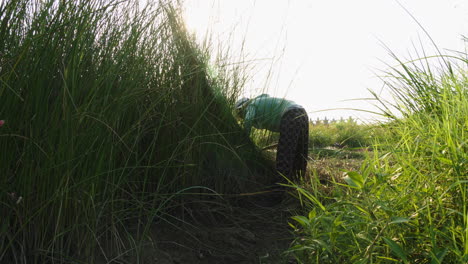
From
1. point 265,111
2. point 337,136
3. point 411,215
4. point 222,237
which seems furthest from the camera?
point 337,136

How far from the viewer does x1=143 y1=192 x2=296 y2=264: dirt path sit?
6.86ft

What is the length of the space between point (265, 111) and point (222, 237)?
4.58 ft

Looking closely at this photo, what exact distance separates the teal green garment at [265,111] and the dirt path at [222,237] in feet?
2.40

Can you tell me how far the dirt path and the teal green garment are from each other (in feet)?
2.40

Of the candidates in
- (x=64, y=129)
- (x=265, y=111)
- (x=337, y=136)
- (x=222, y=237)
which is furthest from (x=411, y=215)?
(x=337, y=136)

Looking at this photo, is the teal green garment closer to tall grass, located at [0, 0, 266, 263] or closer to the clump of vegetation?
tall grass, located at [0, 0, 266, 263]

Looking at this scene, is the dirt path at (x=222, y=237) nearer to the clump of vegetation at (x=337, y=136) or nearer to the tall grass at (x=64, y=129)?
the tall grass at (x=64, y=129)

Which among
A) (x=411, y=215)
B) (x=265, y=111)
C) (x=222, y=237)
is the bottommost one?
(x=222, y=237)

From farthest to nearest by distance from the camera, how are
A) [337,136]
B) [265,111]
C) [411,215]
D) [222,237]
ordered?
1. [337,136]
2. [265,111]
3. [222,237]
4. [411,215]

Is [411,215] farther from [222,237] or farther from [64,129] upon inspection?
[64,129]

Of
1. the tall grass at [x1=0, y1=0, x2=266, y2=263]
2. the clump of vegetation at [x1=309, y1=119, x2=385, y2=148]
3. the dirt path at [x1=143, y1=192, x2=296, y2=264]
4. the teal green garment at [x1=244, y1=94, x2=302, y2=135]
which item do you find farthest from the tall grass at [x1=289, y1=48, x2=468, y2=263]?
the clump of vegetation at [x1=309, y1=119, x2=385, y2=148]

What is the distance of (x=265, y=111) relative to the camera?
341 cm

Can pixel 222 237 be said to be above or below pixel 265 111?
below

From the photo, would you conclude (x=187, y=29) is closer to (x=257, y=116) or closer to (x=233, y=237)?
(x=257, y=116)
